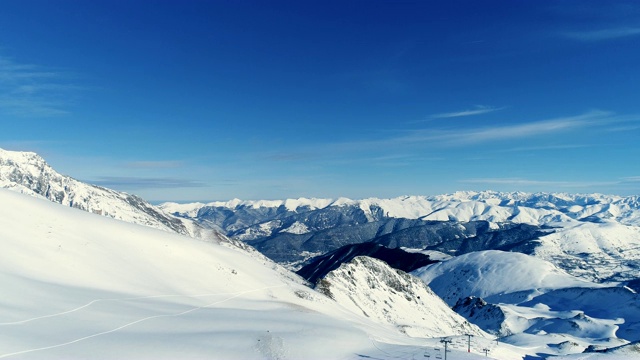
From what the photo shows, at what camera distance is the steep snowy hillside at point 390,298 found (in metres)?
106

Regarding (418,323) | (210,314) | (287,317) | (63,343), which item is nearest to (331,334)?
(287,317)

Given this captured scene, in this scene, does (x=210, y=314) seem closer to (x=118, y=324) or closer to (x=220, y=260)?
(x=118, y=324)

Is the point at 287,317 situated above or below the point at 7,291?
below

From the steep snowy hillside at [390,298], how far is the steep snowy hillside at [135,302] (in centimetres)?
3435

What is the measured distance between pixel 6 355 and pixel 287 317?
2947 cm

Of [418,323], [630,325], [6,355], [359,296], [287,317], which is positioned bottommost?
[630,325]

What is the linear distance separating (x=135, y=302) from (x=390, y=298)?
3487 inches

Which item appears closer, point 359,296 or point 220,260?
point 220,260

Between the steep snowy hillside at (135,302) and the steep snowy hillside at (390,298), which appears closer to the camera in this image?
the steep snowy hillside at (135,302)

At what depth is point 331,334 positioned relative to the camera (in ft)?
147

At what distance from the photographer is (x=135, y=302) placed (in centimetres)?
4638

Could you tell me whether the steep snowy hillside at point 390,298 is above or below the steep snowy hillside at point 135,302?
below

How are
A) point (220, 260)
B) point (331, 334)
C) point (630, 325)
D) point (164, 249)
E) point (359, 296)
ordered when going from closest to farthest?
point (331, 334) → point (164, 249) → point (220, 260) → point (359, 296) → point (630, 325)

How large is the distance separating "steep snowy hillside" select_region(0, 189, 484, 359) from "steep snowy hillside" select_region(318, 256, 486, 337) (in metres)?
34.3
